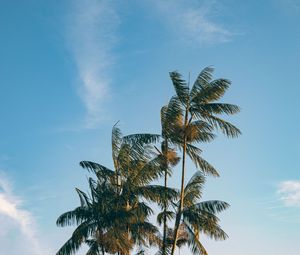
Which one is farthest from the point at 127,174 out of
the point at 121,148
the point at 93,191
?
the point at 93,191

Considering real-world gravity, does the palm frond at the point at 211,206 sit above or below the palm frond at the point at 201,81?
below

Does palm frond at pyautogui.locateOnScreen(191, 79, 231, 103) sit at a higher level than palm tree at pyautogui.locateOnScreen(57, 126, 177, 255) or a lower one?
higher

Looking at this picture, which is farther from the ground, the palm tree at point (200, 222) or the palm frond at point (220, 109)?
the palm frond at point (220, 109)

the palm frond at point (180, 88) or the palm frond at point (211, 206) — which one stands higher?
the palm frond at point (180, 88)

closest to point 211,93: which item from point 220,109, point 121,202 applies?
point 220,109

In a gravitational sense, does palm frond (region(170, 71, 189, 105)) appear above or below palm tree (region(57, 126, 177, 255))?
above

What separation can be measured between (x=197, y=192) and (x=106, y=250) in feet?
23.5

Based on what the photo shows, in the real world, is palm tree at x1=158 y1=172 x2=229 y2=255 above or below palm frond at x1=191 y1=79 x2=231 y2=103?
below

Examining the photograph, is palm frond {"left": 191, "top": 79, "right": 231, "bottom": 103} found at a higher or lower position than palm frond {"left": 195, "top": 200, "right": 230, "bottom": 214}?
higher

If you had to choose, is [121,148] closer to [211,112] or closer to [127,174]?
[127,174]

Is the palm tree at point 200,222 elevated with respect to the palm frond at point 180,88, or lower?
lower

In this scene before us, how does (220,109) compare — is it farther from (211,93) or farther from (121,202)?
(121,202)

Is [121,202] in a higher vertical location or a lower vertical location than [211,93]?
lower

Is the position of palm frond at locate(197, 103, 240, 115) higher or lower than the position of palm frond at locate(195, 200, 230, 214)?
higher
